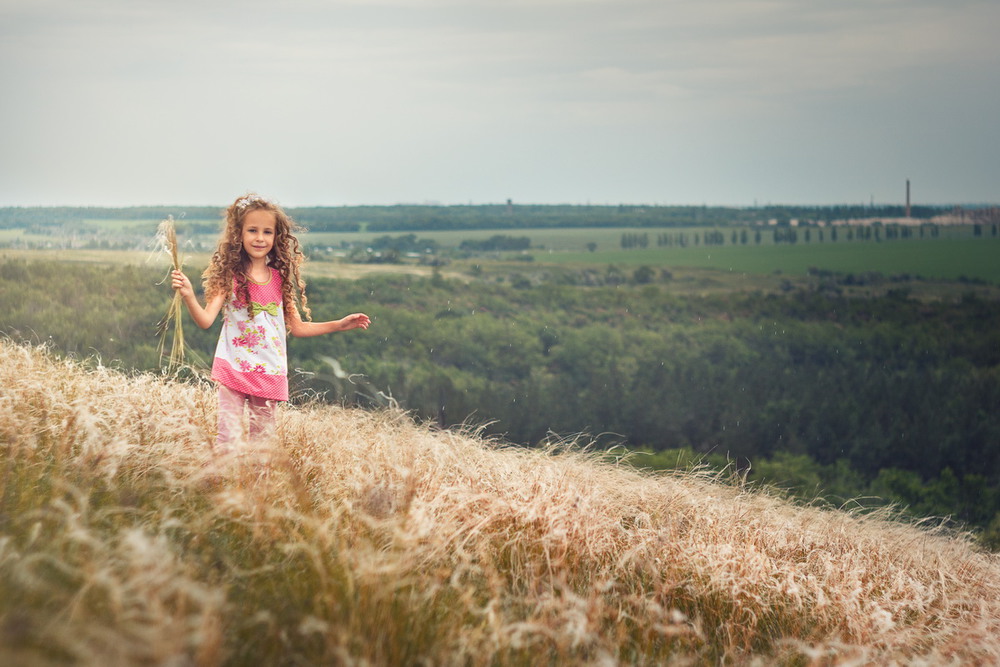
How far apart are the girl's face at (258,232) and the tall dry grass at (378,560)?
3.52 feet

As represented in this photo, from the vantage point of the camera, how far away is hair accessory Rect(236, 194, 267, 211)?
5410 millimetres

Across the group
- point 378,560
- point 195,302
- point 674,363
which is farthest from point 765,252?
point 378,560

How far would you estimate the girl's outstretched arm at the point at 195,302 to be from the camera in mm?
4844

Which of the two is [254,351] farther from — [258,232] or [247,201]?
[247,201]

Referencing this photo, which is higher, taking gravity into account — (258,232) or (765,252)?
(258,232)

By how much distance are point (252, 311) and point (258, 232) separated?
461 millimetres

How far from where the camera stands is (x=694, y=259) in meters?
139

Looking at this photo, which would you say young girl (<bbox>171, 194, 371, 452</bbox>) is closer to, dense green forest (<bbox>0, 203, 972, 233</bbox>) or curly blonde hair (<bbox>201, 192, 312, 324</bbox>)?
curly blonde hair (<bbox>201, 192, 312, 324</bbox>)

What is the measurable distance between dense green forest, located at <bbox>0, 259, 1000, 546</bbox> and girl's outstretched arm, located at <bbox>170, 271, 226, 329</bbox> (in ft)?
147

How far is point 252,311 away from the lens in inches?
210

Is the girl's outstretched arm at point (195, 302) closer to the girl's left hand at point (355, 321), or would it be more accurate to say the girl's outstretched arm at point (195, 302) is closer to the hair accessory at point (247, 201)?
the hair accessory at point (247, 201)

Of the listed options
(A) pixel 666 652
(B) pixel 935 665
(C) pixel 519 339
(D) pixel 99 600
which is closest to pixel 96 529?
(D) pixel 99 600

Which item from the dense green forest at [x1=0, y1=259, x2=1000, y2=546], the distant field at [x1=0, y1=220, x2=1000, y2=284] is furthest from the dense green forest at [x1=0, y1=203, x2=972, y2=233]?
the dense green forest at [x1=0, y1=259, x2=1000, y2=546]

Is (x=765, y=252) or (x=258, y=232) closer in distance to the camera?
(x=258, y=232)
